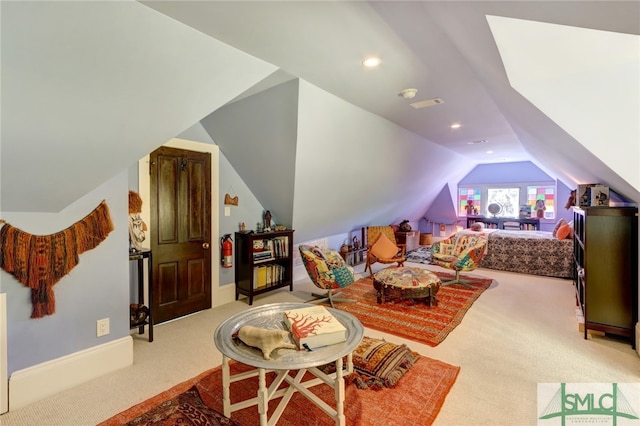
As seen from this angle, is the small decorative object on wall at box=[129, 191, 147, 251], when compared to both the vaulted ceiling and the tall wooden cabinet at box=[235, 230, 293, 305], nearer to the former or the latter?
the vaulted ceiling

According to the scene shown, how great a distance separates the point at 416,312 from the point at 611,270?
6.17ft

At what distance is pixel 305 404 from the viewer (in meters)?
2.05

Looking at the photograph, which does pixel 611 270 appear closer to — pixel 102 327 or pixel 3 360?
pixel 102 327

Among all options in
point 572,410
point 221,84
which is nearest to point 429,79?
point 221,84

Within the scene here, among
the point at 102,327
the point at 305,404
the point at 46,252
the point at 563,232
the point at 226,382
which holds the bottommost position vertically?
the point at 305,404

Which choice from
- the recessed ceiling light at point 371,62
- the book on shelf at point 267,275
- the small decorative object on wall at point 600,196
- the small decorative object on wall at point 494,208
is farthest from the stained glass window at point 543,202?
the recessed ceiling light at point 371,62

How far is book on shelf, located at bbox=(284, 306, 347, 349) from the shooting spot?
66.7 inches

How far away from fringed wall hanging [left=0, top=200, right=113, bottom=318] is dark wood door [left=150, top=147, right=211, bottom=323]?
949 mm

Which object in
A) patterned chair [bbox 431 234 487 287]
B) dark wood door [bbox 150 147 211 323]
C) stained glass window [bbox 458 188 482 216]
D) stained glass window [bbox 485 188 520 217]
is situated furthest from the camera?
stained glass window [bbox 458 188 482 216]

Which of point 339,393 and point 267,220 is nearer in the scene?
point 339,393

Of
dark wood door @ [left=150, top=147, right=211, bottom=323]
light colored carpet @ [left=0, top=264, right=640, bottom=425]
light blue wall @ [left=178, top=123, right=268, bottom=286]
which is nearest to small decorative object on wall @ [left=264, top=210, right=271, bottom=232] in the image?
light blue wall @ [left=178, top=123, right=268, bottom=286]

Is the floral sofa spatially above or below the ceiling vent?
below

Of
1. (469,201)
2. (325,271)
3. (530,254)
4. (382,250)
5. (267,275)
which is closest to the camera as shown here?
(325,271)

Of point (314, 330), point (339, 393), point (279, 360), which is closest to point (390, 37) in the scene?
point (314, 330)
